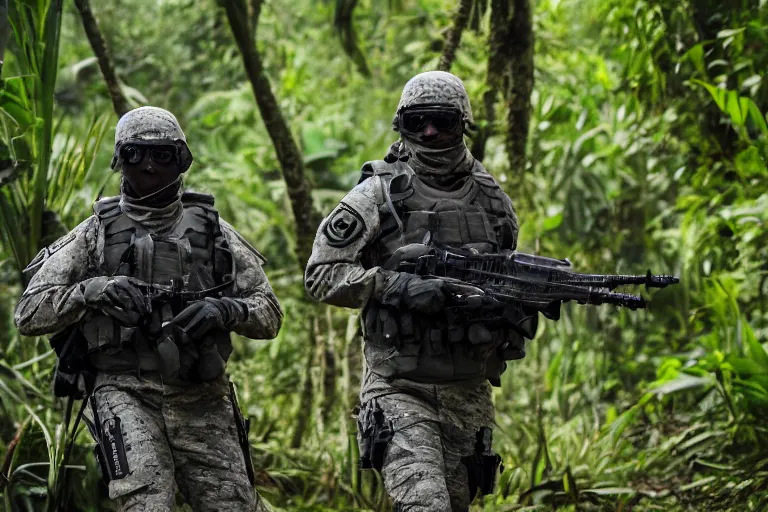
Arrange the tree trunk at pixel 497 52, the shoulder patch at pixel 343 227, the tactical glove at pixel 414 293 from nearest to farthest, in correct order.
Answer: the tactical glove at pixel 414 293
the shoulder patch at pixel 343 227
the tree trunk at pixel 497 52

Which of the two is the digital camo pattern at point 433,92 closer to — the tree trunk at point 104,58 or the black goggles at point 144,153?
the black goggles at point 144,153

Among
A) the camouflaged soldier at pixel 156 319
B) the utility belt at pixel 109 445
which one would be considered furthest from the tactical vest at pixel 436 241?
the utility belt at pixel 109 445

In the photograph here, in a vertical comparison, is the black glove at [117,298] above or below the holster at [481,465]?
above

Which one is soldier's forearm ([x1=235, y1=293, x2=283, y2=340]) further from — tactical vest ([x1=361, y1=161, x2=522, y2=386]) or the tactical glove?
the tactical glove

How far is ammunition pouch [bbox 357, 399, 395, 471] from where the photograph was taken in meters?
6.02

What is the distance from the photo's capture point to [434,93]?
6320 mm

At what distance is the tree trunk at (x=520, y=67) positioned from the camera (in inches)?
399

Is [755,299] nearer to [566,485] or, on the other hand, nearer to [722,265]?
[722,265]

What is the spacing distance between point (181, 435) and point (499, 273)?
1.49 metres

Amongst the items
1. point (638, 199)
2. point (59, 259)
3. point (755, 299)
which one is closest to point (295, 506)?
point (59, 259)

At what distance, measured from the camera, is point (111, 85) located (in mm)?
9711

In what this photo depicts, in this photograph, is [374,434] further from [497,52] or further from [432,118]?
[497,52]

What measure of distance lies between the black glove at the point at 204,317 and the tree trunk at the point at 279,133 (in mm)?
3993

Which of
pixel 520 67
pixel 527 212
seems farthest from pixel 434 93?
pixel 527 212
